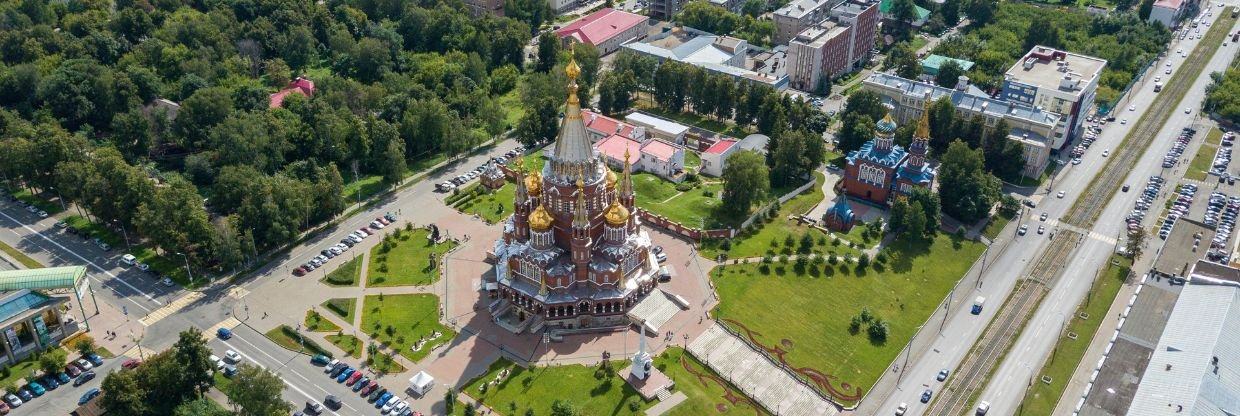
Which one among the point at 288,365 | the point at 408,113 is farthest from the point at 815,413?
the point at 408,113

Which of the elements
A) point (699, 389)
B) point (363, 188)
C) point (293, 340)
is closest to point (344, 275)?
point (293, 340)

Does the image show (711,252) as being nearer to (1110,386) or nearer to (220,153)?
(1110,386)

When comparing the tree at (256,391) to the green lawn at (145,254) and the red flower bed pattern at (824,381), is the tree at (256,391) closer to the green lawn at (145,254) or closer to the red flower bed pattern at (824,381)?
the green lawn at (145,254)

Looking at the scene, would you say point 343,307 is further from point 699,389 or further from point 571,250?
point 699,389

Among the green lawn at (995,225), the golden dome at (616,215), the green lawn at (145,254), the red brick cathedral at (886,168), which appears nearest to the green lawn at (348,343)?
the green lawn at (145,254)

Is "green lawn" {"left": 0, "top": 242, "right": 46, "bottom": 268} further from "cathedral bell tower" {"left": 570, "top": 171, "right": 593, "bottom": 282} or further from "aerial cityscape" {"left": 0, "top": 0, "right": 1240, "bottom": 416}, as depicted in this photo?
"cathedral bell tower" {"left": 570, "top": 171, "right": 593, "bottom": 282}

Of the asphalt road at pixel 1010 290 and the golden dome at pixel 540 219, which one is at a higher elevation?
the golden dome at pixel 540 219
